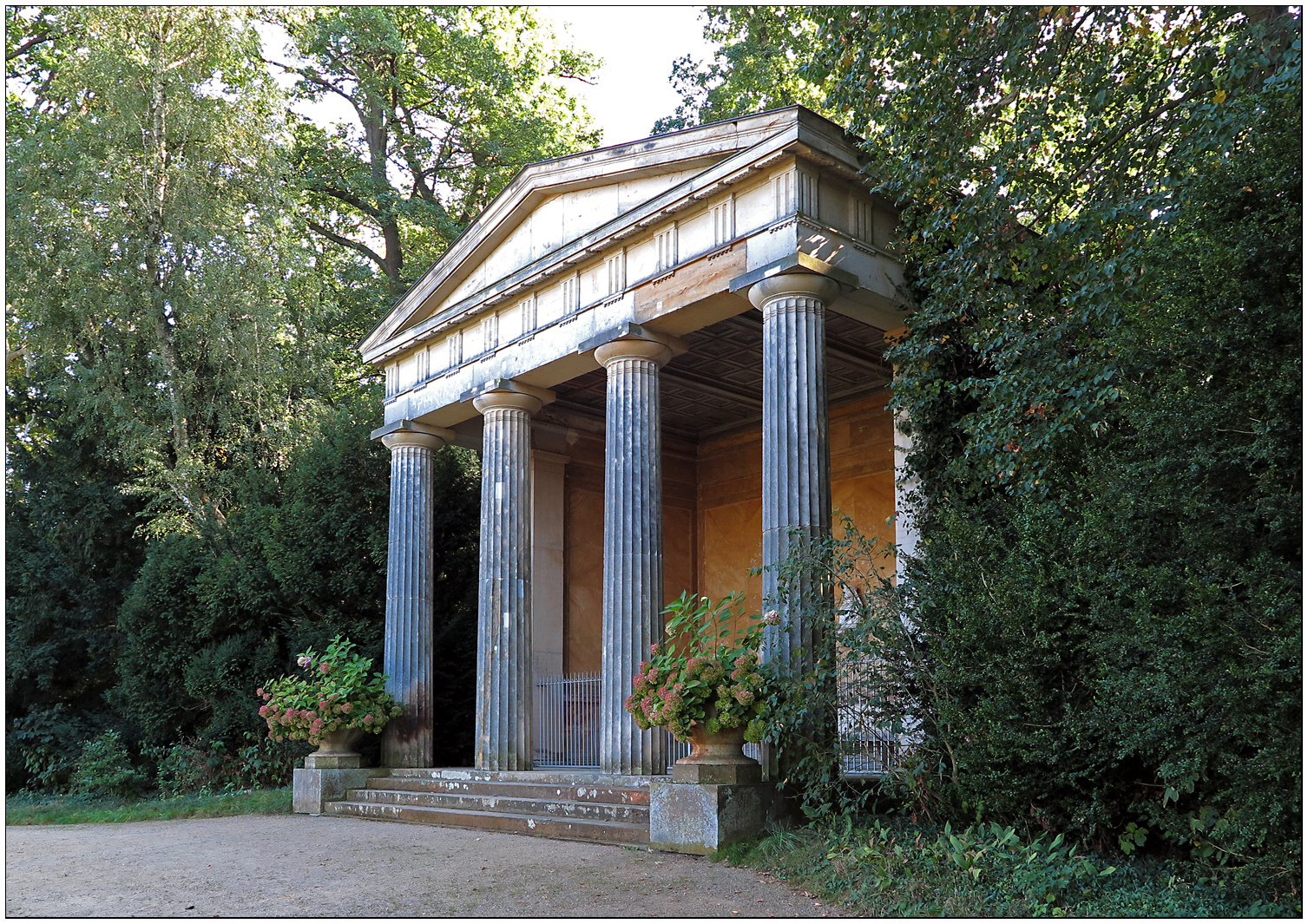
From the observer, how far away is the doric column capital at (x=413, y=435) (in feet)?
49.5

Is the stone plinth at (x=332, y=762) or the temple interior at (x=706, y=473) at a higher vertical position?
the temple interior at (x=706, y=473)

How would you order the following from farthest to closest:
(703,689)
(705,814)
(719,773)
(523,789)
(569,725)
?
(569,725) → (523,789) → (703,689) → (719,773) → (705,814)

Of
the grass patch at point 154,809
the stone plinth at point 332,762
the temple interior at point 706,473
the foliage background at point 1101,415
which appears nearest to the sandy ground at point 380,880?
the foliage background at point 1101,415

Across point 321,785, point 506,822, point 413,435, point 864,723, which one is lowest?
point 321,785

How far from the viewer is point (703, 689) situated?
868cm

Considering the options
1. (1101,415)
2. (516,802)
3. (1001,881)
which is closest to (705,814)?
(1001,881)

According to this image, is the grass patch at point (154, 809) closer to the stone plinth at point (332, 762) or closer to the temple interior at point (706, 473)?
the stone plinth at point (332, 762)

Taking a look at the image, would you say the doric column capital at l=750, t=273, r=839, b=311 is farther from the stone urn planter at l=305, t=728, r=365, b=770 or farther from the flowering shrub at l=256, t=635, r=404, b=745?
the stone urn planter at l=305, t=728, r=365, b=770

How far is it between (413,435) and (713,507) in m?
5.70

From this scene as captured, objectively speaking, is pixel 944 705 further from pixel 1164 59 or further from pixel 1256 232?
pixel 1164 59

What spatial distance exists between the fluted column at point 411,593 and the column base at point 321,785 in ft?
1.92

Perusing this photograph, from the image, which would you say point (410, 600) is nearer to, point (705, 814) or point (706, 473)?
point (706, 473)

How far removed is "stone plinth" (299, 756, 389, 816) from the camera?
13188 mm

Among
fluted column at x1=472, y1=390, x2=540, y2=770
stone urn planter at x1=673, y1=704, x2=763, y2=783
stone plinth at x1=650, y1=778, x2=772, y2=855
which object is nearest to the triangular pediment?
fluted column at x1=472, y1=390, x2=540, y2=770
